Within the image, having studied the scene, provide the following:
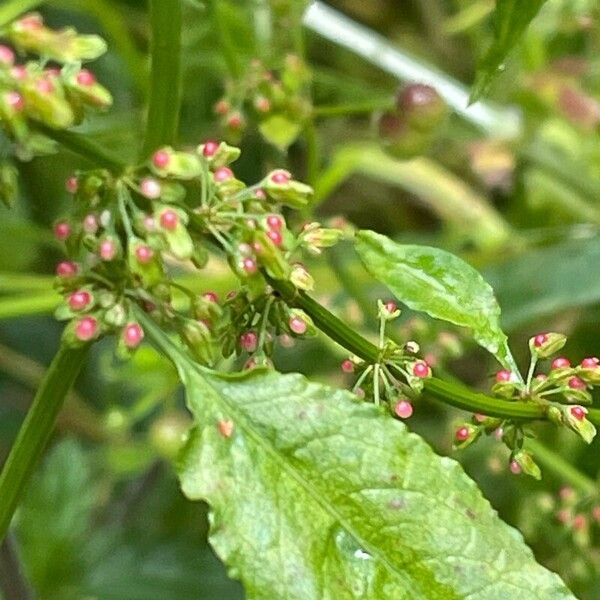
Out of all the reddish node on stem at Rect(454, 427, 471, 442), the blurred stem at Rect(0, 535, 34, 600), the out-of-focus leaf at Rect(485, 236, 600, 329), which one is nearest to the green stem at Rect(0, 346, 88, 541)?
the reddish node on stem at Rect(454, 427, 471, 442)

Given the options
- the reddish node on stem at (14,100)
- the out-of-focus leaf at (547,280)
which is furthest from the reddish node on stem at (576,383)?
the out-of-focus leaf at (547,280)

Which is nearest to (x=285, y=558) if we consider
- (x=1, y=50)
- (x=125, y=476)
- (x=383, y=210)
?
(x=1, y=50)

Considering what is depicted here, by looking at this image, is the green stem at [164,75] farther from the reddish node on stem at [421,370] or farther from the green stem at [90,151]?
the reddish node on stem at [421,370]

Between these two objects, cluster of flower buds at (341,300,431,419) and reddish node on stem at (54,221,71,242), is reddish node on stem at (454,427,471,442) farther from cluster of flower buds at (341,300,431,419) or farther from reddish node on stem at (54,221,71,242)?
reddish node on stem at (54,221,71,242)

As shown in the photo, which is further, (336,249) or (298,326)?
(336,249)

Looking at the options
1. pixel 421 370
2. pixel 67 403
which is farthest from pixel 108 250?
pixel 67 403

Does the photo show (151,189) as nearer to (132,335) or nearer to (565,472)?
(132,335)
